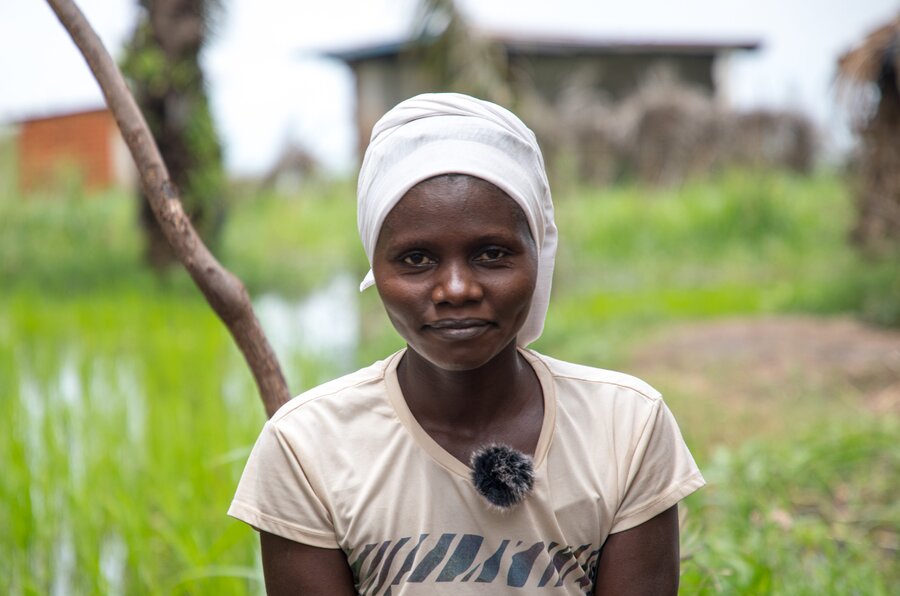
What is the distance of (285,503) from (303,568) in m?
→ 0.10

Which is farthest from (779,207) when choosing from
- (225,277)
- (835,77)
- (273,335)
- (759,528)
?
(225,277)

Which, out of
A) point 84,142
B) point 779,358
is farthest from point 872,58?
point 84,142

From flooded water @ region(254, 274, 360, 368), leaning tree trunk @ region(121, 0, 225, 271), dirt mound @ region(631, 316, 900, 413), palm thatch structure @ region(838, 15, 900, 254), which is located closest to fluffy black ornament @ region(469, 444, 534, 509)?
flooded water @ region(254, 274, 360, 368)

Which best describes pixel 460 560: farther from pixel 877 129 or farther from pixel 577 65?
pixel 577 65

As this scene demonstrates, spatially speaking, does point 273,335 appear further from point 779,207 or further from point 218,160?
point 779,207

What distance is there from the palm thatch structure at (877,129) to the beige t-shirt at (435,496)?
189 inches

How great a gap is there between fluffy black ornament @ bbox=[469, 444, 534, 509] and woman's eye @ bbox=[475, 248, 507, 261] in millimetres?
270

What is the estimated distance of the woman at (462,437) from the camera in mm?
1459

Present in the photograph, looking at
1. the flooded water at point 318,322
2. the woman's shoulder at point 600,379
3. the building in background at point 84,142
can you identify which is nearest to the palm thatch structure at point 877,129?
the flooded water at point 318,322

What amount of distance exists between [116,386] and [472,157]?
Result: 158 inches

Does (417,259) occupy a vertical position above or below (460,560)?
above

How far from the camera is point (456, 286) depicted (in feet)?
4.69

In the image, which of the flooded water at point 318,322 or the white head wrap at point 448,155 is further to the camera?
the flooded water at point 318,322

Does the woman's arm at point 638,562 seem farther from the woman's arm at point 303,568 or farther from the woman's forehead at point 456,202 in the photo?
the woman's forehead at point 456,202
